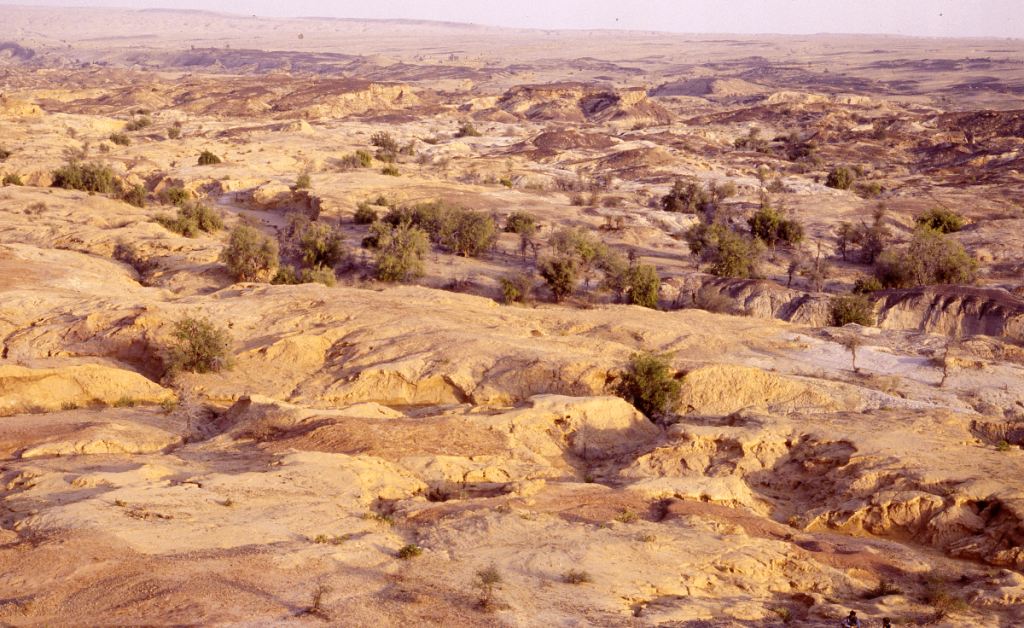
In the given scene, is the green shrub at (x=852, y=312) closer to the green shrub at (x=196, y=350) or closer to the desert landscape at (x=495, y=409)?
the desert landscape at (x=495, y=409)

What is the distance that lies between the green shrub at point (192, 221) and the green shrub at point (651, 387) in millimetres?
22559

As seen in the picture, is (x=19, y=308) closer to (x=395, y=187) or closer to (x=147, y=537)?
(x=147, y=537)

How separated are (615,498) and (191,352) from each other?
33.6 feet

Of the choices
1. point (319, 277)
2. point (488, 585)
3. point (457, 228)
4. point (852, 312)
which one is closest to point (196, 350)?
point (319, 277)

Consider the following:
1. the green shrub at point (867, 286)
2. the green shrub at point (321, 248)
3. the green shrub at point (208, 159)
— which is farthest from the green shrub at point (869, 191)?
the green shrub at point (208, 159)

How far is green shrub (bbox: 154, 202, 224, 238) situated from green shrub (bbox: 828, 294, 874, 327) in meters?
25.3

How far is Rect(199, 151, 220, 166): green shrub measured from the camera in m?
44.3

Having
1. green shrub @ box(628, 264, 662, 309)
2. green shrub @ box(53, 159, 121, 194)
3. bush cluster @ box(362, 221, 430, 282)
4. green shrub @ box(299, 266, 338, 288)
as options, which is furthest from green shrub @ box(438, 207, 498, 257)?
green shrub @ box(53, 159, 121, 194)

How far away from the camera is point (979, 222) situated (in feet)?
122

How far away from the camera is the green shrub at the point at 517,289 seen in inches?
1013

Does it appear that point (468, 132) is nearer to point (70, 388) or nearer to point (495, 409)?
point (70, 388)

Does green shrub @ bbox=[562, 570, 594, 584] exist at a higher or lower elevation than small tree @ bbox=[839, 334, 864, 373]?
higher

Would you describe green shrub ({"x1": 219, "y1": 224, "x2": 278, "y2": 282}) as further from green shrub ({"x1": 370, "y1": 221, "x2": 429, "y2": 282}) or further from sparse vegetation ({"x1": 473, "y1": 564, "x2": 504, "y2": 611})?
sparse vegetation ({"x1": 473, "y1": 564, "x2": 504, "y2": 611})

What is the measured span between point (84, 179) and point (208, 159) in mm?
9169
